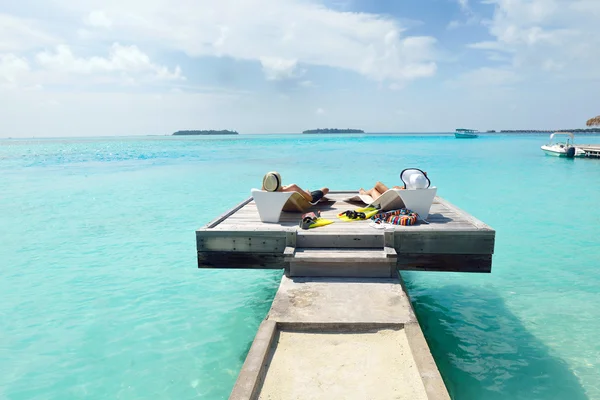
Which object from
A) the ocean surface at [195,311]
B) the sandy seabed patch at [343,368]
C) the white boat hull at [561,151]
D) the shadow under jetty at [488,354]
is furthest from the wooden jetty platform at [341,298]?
the white boat hull at [561,151]

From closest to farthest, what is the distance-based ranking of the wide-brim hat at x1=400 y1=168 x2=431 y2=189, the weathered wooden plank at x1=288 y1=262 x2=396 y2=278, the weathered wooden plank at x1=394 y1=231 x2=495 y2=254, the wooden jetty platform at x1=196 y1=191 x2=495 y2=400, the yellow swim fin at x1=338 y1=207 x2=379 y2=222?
the wooden jetty platform at x1=196 y1=191 x2=495 y2=400 < the weathered wooden plank at x1=288 y1=262 x2=396 y2=278 < the weathered wooden plank at x1=394 y1=231 x2=495 y2=254 < the wide-brim hat at x1=400 y1=168 x2=431 y2=189 < the yellow swim fin at x1=338 y1=207 x2=379 y2=222

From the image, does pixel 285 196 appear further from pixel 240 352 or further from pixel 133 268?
pixel 133 268

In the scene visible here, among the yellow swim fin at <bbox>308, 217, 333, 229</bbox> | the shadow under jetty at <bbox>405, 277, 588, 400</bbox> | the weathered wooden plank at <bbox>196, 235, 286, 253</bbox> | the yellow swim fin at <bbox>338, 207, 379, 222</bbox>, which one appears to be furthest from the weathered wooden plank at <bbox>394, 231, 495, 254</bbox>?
the weathered wooden plank at <bbox>196, 235, 286, 253</bbox>

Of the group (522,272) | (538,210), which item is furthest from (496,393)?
(538,210)

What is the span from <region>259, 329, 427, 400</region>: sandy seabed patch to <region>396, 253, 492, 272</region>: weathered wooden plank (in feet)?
6.47

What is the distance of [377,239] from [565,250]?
27.3 ft

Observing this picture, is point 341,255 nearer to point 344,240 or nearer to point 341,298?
point 344,240

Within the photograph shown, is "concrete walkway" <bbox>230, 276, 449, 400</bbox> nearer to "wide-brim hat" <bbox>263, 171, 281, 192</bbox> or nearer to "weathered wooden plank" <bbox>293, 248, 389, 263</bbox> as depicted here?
"weathered wooden plank" <bbox>293, 248, 389, 263</bbox>

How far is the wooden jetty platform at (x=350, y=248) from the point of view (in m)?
5.65

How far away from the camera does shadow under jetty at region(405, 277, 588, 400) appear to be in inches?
216

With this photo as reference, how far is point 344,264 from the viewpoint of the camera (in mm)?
5609

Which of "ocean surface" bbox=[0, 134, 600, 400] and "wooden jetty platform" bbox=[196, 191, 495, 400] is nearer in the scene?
"wooden jetty platform" bbox=[196, 191, 495, 400]

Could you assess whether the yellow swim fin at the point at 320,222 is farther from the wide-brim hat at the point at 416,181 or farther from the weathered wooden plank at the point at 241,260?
the wide-brim hat at the point at 416,181

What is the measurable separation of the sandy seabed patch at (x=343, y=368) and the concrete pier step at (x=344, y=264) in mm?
1369
